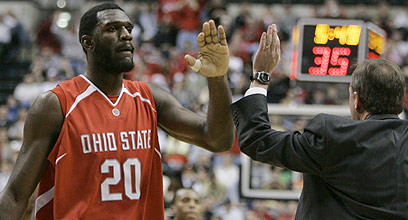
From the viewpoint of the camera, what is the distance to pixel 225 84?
12.6 feet

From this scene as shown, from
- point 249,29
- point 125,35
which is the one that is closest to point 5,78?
point 249,29

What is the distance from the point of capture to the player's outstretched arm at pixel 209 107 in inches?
145

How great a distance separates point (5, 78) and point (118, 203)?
12.4 m

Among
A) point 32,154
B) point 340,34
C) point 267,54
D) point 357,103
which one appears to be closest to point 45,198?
point 32,154

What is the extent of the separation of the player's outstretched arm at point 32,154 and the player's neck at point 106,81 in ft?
1.08

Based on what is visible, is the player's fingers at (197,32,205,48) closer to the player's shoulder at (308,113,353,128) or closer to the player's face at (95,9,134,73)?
the player's face at (95,9,134,73)

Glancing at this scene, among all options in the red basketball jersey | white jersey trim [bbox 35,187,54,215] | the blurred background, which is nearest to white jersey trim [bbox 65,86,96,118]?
the red basketball jersey

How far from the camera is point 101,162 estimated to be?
3.70 metres

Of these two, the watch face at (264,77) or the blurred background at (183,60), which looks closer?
the watch face at (264,77)

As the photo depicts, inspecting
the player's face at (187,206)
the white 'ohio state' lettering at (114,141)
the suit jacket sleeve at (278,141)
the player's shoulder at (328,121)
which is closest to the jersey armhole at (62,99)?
Answer: the white 'ohio state' lettering at (114,141)

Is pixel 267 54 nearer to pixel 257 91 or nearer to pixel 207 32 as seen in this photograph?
pixel 257 91

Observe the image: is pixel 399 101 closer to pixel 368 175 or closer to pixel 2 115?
pixel 368 175

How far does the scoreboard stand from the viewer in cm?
547

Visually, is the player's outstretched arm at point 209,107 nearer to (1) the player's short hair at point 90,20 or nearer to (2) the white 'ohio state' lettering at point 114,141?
(2) the white 'ohio state' lettering at point 114,141
